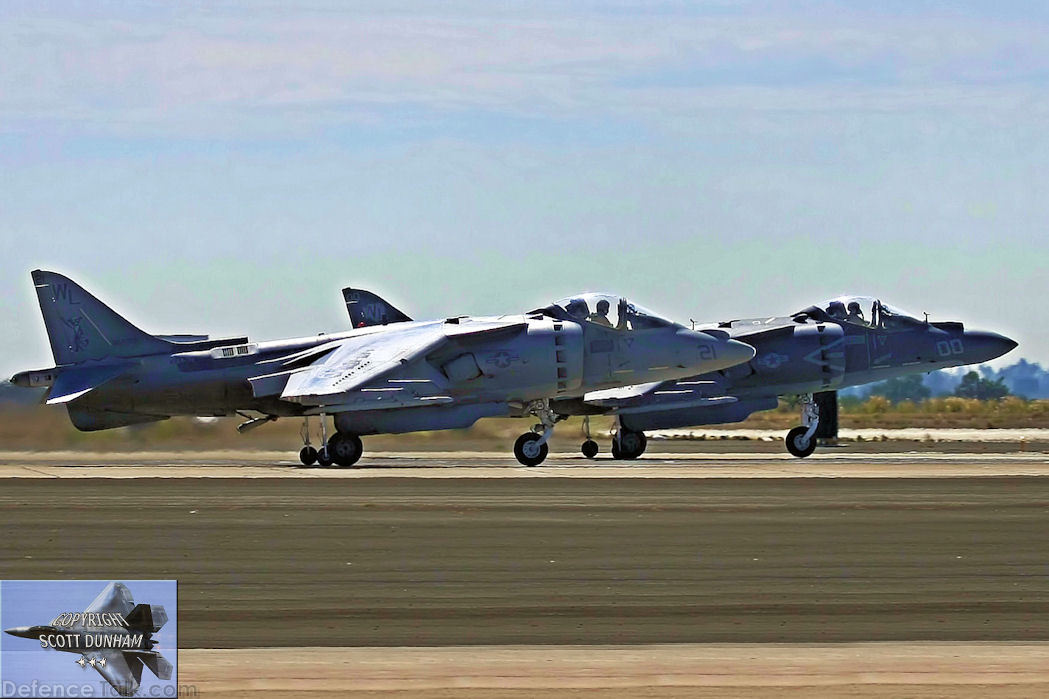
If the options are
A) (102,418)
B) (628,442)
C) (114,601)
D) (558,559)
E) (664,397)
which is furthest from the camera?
(628,442)

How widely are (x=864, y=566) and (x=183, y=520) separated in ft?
26.8

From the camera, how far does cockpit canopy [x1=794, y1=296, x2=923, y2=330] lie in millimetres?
37375

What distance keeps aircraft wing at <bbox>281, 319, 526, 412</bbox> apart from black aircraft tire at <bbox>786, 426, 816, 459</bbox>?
24.3ft

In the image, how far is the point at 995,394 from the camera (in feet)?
291

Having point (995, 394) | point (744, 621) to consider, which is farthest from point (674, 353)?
point (995, 394)

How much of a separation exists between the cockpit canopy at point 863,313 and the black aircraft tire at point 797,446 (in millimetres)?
3038

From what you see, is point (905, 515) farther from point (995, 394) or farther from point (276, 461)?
point (995, 394)

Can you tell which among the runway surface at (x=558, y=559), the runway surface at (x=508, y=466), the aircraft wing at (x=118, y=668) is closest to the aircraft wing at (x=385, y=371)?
the runway surface at (x=508, y=466)

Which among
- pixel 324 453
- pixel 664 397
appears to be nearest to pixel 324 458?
pixel 324 453

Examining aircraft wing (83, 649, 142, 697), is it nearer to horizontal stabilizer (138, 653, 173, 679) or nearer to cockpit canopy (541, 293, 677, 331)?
horizontal stabilizer (138, 653, 173, 679)

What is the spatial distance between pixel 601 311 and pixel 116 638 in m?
25.1

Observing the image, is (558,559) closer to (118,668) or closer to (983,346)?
(118,668)

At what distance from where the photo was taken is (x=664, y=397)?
1423 inches

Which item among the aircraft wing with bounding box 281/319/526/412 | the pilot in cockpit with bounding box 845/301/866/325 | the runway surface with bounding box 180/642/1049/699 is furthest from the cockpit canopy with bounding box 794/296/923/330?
the runway surface with bounding box 180/642/1049/699
